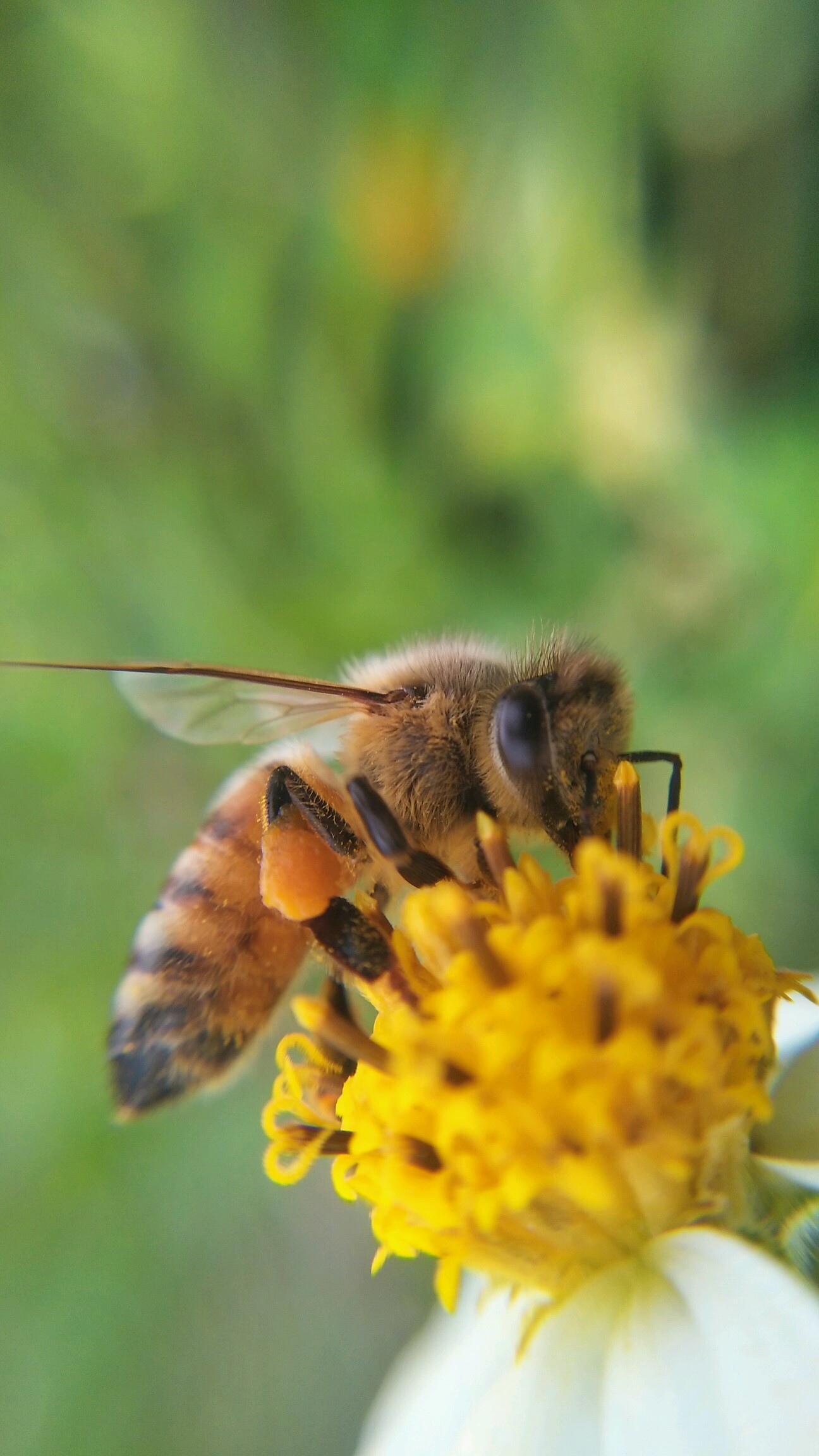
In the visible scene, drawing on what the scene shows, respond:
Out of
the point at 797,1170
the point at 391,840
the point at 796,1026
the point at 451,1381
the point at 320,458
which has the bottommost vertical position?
the point at 451,1381

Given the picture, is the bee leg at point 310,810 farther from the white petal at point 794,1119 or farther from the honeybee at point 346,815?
the white petal at point 794,1119

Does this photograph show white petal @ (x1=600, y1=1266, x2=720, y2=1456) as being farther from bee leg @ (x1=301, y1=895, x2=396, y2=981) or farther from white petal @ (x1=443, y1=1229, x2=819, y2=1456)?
bee leg @ (x1=301, y1=895, x2=396, y2=981)

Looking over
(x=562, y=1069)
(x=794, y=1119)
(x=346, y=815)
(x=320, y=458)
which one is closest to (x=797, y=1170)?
(x=794, y=1119)

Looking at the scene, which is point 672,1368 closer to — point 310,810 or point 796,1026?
point 796,1026

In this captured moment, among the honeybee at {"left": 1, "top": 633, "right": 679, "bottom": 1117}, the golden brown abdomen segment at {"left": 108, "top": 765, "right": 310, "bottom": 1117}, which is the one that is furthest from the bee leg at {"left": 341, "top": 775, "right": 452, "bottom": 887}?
the golden brown abdomen segment at {"left": 108, "top": 765, "right": 310, "bottom": 1117}

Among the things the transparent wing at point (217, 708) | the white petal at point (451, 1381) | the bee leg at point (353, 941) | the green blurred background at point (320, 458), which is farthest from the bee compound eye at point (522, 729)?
the green blurred background at point (320, 458)

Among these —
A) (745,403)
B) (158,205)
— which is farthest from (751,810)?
(158,205)
